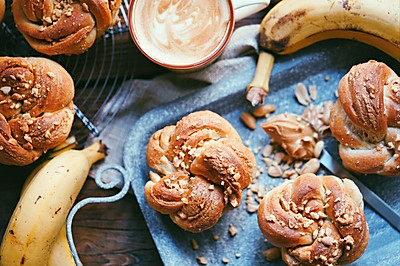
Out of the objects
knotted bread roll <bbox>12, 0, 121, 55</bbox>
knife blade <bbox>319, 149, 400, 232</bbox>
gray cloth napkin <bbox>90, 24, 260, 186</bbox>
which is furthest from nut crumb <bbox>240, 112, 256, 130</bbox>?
knotted bread roll <bbox>12, 0, 121, 55</bbox>

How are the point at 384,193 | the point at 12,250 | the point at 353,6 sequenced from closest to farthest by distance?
the point at 12,250, the point at 353,6, the point at 384,193

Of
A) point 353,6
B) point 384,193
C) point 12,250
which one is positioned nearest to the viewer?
point 12,250

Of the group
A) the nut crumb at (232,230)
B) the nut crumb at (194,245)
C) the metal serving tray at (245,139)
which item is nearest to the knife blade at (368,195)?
the metal serving tray at (245,139)

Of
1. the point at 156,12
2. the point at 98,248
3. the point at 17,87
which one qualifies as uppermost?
the point at 156,12

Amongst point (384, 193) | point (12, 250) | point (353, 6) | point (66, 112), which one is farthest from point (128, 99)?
point (384, 193)

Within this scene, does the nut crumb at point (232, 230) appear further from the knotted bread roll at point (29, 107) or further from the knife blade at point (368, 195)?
the knotted bread roll at point (29, 107)

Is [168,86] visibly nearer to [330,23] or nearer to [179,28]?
[179,28]

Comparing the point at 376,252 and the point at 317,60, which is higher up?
the point at 317,60

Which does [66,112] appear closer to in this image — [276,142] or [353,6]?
[276,142]
